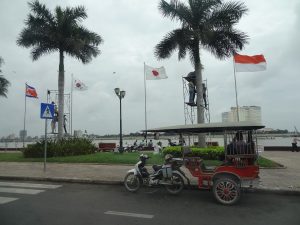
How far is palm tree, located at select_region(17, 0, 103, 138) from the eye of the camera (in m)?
23.1

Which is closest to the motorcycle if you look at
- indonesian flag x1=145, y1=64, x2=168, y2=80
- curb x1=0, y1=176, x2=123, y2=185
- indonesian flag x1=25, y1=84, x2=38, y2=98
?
curb x1=0, y1=176, x2=123, y2=185

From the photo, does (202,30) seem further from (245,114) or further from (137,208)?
(137,208)

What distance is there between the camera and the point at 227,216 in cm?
632

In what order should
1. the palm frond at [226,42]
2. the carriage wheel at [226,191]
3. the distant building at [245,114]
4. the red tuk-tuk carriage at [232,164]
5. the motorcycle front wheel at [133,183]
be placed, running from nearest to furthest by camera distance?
the carriage wheel at [226,191]
the red tuk-tuk carriage at [232,164]
the motorcycle front wheel at [133,183]
the distant building at [245,114]
the palm frond at [226,42]

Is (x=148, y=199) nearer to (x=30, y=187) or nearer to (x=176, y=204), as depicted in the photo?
(x=176, y=204)

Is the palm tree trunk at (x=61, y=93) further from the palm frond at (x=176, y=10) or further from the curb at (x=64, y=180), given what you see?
the curb at (x=64, y=180)

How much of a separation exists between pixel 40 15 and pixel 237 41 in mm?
15076

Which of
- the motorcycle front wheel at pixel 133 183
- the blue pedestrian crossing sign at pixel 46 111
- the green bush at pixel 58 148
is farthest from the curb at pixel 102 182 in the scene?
the green bush at pixel 58 148

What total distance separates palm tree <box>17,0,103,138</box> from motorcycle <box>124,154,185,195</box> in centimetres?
1485

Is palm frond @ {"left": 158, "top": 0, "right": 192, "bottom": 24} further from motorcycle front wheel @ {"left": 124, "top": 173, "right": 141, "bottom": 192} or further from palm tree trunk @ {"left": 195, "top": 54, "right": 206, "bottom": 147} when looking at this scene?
motorcycle front wheel @ {"left": 124, "top": 173, "right": 141, "bottom": 192}

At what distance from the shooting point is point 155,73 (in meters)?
28.7

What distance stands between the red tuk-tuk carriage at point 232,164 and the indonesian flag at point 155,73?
2047 cm

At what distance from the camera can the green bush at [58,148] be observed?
778 inches

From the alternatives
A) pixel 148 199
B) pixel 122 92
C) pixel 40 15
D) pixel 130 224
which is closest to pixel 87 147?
pixel 122 92
